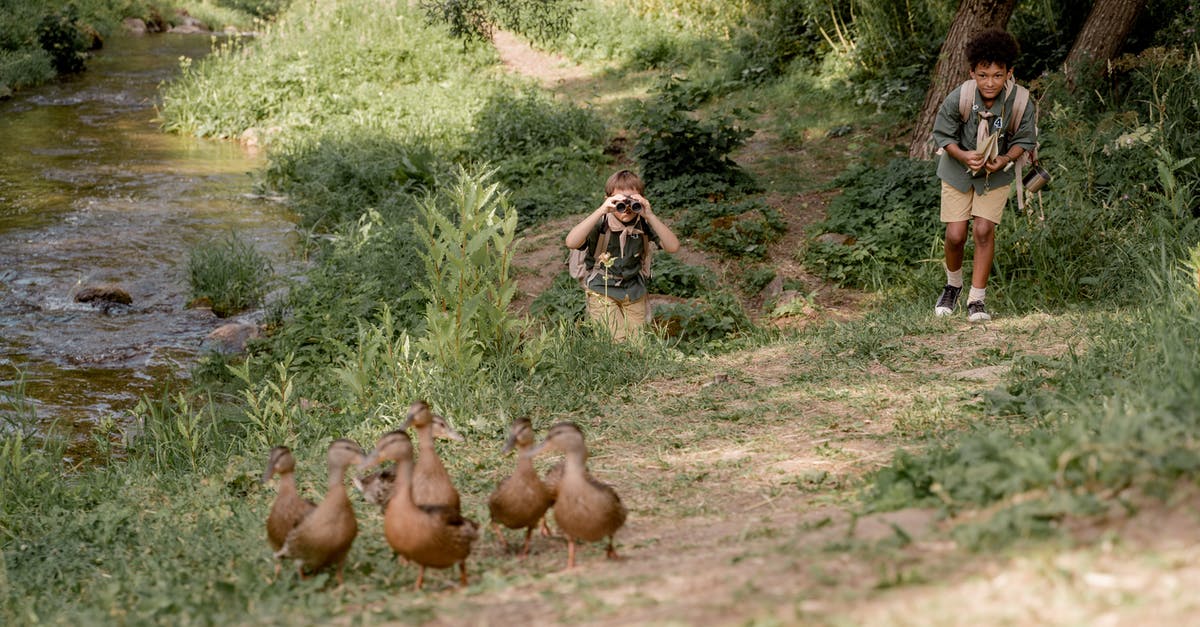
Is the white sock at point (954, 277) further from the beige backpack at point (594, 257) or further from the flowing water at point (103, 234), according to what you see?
the flowing water at point (103, 234)

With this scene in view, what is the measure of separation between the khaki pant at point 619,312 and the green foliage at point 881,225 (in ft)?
8.41

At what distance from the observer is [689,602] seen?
3.09 m

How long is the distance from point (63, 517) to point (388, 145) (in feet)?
31.3

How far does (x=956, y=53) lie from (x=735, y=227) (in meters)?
2.68

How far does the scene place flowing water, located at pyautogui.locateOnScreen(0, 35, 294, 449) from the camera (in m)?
8.84

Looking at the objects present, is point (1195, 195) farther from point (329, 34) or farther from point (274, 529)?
point (329, 34)

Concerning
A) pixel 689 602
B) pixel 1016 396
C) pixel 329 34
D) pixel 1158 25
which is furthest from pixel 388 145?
pixel 689 602

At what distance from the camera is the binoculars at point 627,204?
273 inches

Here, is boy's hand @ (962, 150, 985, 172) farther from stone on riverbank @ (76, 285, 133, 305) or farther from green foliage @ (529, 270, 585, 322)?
stone on riverbank @ (76, 285, 133, 305)

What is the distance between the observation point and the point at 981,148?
7.11m

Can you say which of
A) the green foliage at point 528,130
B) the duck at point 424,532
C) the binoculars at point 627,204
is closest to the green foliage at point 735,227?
the binoculars at point 627,204

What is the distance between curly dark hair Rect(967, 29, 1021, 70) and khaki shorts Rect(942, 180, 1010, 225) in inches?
31.9

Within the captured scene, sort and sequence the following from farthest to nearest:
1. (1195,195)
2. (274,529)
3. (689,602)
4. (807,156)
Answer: (807,156) < (1195,195) < (274,529) < (689,602)

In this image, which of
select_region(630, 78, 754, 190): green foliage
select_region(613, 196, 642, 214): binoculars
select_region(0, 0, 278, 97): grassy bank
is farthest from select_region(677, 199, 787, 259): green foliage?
select_region(0, 0, 278, 97): grassy bank
